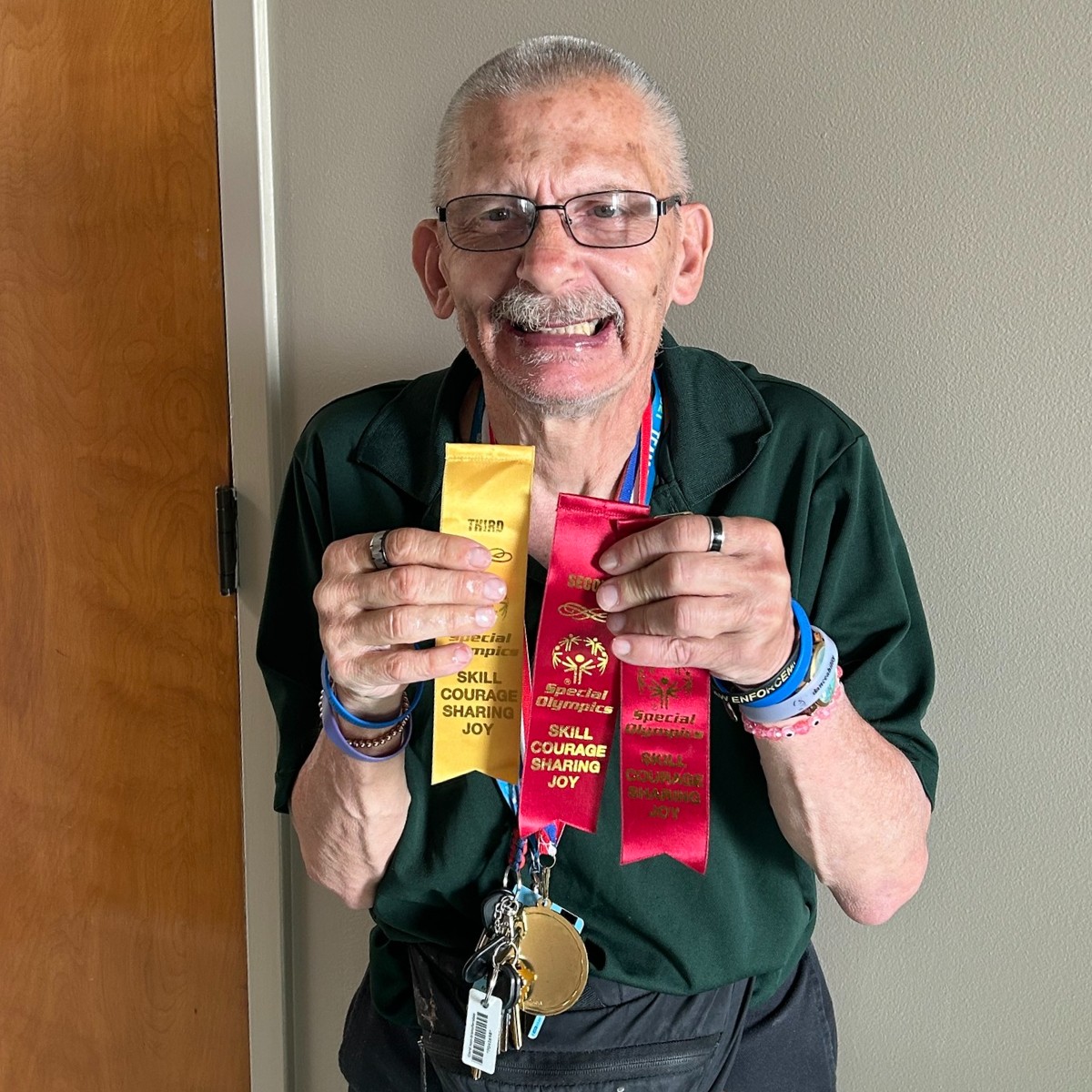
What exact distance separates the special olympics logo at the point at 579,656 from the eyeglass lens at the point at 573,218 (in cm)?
38

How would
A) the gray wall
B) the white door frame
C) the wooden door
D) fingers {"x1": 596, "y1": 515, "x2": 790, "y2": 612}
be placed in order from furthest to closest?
the white door frame → the wooden door → the gray wall → fingers {"x1": 596, "y1": 515, "x2": 790, "y2": 612}

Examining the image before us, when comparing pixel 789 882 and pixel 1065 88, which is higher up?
pixel 1065 88

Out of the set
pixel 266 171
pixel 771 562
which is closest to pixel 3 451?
pixel 266 171

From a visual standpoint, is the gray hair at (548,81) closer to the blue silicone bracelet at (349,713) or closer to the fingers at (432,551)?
the fingers at (432,551)

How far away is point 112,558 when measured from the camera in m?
1.50

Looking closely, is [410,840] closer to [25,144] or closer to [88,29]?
[25,144]

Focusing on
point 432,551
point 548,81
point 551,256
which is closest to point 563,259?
point 551,256

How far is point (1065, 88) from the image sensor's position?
1099mm

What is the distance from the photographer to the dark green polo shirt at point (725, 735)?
3.60 ft

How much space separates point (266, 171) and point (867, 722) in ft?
3.61

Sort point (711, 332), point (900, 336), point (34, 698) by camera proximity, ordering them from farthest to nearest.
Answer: point (34, 698) → point (711, 332) → point (900, 336)

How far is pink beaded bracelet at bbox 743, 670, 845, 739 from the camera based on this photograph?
93 cm

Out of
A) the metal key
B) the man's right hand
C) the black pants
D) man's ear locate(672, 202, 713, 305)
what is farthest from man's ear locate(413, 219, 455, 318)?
the black pants

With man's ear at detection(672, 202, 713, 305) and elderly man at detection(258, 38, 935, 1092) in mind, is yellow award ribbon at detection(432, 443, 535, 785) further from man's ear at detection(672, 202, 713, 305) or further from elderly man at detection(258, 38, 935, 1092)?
man's ear at detection(672, 202, 713, 305)
